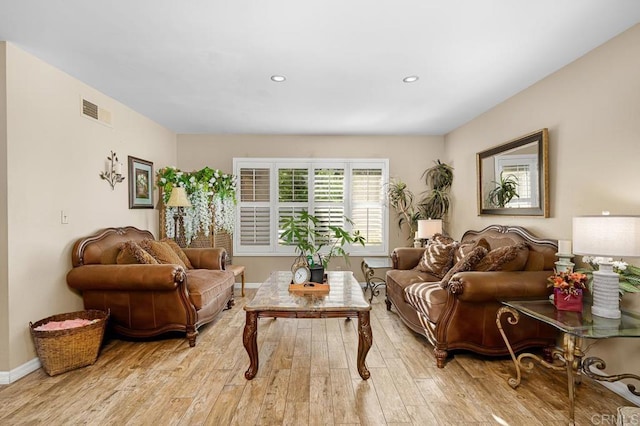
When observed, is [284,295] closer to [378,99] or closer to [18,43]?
[378,99]

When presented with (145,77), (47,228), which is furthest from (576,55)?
(47,228)

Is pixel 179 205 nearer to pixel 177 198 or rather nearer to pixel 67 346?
pixel 177 198

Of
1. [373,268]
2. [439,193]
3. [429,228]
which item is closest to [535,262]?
[429,228]

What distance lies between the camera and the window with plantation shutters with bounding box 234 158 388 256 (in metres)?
5.35

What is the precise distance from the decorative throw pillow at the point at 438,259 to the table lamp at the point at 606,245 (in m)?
1.62

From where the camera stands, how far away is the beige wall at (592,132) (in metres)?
2.29

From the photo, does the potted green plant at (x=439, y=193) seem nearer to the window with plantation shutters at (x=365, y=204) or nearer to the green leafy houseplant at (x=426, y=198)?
the green leafy houseplant at (x=426, y=198)

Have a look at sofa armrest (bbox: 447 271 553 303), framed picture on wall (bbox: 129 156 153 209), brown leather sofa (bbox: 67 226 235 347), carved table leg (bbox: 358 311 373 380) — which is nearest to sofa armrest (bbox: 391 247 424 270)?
sofa armrest (bbox: 447 271 553 303)

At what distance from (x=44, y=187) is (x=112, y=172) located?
3.11 feet

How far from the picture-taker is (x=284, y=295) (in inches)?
108

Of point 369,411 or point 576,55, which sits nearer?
point 369,411

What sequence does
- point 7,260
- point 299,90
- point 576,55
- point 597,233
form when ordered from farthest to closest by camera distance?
point 299,90, point 576,55, point 7,260, point 597,233

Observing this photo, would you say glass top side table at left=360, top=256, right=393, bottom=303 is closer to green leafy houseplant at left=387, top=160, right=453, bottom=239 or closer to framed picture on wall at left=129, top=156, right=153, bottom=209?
green leafy houseplant at left=387, top=160, right=453, bottom=239

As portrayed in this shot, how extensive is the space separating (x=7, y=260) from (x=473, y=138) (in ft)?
16.5
